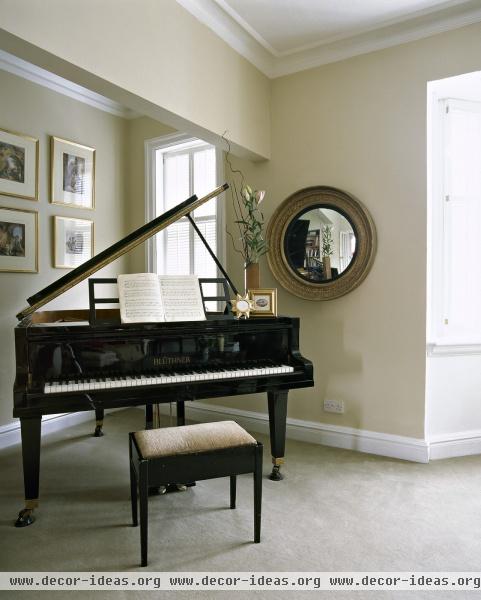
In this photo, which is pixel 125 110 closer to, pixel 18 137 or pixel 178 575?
pixel 18 137

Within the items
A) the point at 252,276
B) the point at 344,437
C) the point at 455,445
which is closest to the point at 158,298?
the point at 252,276

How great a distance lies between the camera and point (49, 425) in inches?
156

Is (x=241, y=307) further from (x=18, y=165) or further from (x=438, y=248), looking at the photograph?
(x=18, y=165)

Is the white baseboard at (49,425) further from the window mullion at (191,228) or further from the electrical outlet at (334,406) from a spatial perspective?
the electrical outlet at (334,406)

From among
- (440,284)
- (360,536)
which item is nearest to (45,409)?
(360,536)

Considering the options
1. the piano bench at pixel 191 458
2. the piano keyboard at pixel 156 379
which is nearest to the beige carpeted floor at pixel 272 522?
the piano bench at pixel 191 458

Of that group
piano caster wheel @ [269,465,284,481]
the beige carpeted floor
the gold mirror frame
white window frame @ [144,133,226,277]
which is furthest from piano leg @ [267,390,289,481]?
white window frame @ [144,133,226,277]

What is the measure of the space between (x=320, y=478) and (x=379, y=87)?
9.47ft

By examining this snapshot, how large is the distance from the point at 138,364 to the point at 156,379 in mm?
198

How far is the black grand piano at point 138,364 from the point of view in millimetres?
2258

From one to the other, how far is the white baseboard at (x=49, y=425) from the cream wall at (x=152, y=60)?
8.91ft

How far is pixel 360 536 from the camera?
2.26m

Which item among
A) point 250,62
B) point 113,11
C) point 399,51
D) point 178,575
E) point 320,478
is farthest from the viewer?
point 250,62

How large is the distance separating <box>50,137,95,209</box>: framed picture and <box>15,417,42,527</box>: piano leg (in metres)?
2.38
